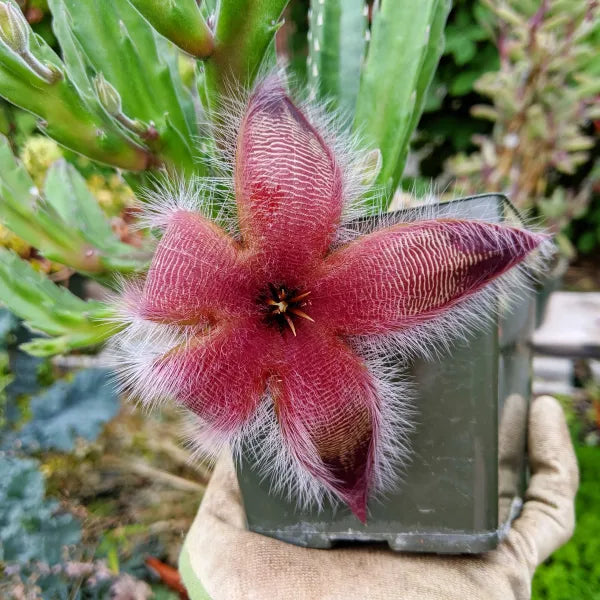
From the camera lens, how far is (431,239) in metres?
0.57

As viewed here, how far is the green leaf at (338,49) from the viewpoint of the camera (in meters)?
0.97

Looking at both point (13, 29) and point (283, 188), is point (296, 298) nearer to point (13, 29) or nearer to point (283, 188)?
point (283, 188)

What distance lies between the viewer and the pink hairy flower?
0.57m

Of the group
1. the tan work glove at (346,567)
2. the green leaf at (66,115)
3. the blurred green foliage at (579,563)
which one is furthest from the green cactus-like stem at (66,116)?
the blurred green foliage at (579,563)

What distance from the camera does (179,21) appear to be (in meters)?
0.58

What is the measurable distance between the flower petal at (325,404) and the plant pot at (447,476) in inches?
3.7

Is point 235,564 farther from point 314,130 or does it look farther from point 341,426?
point 314,130

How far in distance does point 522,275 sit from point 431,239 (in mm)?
155

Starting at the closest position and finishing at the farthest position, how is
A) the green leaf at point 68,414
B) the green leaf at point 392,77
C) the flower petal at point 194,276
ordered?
the flower petal at point 194,276 → the green leaf at point 392,77 → the green leaf at point 68,414

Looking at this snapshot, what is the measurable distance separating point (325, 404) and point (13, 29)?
0.52 meters

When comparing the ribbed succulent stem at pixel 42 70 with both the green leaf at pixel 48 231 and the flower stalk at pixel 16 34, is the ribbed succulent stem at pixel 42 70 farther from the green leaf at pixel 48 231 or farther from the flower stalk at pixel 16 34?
the green leaf at pixel 48 231

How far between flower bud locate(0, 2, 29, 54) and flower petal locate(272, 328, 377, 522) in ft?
1.45

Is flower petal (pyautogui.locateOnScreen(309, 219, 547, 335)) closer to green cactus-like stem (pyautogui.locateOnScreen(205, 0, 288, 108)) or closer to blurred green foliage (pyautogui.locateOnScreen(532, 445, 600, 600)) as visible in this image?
green cactus-like stem (pyautogui.locateOnScreen(205, 0, 288, 108))

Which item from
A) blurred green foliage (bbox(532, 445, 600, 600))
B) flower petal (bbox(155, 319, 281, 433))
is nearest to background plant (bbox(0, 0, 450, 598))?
flower petal (bbox(155, 319, 281, 433))
